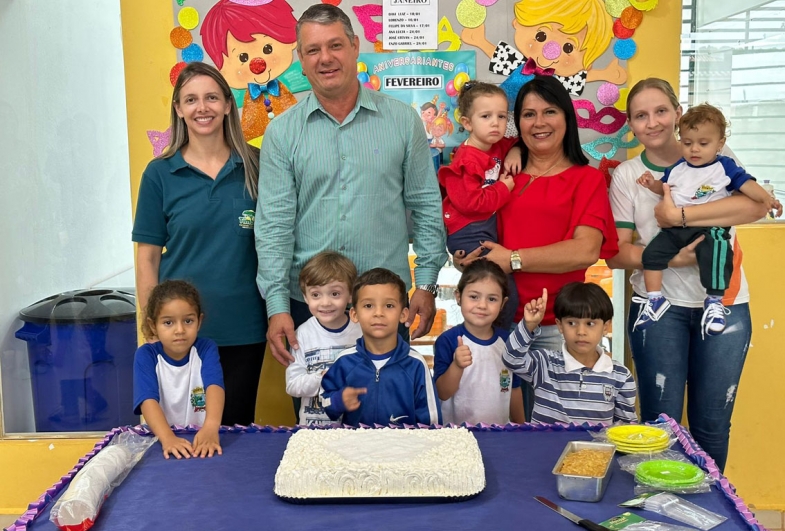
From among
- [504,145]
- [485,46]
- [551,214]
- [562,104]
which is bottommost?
[551,214]

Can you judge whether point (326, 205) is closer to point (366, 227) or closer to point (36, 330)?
point (366, 227)

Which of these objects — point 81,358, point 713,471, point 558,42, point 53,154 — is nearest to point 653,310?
point 713,471

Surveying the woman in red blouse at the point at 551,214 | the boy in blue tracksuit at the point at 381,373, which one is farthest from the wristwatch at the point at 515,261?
the boy in blue tracksuit at the point at 381,373

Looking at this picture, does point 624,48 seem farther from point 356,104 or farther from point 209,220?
point 209,220

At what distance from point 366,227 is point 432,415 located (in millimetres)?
721

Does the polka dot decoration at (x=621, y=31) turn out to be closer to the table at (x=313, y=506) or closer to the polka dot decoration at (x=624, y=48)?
the polka dot decoration at (x=624, y=48)

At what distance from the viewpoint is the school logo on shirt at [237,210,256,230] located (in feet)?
8.43

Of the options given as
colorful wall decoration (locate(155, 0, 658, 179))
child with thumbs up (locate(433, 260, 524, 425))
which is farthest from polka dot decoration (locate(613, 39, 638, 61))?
child with thumbs up (locate(433, 260, 524, 425))

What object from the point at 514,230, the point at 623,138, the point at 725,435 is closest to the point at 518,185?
the point at 514,230

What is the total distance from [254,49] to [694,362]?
6.65 feet

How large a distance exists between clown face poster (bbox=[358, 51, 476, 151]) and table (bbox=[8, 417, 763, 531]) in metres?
1.62

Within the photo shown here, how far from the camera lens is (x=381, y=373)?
2.12m

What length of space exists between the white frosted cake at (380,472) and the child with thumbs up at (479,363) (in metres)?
0.71

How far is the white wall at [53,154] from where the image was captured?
3.23 m
